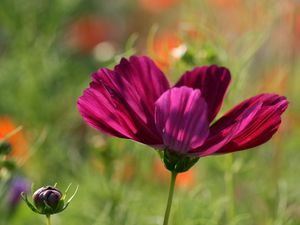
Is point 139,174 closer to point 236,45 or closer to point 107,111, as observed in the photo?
point 236,45

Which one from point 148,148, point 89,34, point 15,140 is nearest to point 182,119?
point 148,148

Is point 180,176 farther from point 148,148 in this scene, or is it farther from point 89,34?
point 89,34

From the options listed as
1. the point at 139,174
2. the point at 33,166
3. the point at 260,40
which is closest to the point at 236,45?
the point at 260,40

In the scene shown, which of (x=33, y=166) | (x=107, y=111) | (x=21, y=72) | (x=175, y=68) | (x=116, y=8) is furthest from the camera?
(x=116, y=8)

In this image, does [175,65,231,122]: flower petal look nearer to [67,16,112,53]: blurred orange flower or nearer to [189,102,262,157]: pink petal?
[189,102,262,157]: pink petal

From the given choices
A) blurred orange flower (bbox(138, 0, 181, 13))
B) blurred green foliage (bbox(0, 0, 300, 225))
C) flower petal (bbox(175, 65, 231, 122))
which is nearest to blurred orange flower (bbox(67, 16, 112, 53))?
blurred orange flower (bbox(138, 0, 181, 13))

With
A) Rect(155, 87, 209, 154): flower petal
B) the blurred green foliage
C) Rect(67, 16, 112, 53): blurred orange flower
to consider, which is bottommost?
Rect(67, 16, 112, 53): blurred orange flower

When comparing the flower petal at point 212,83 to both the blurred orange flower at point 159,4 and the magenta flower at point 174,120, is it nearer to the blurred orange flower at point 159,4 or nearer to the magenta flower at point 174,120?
the magenta flower at point 174,120
